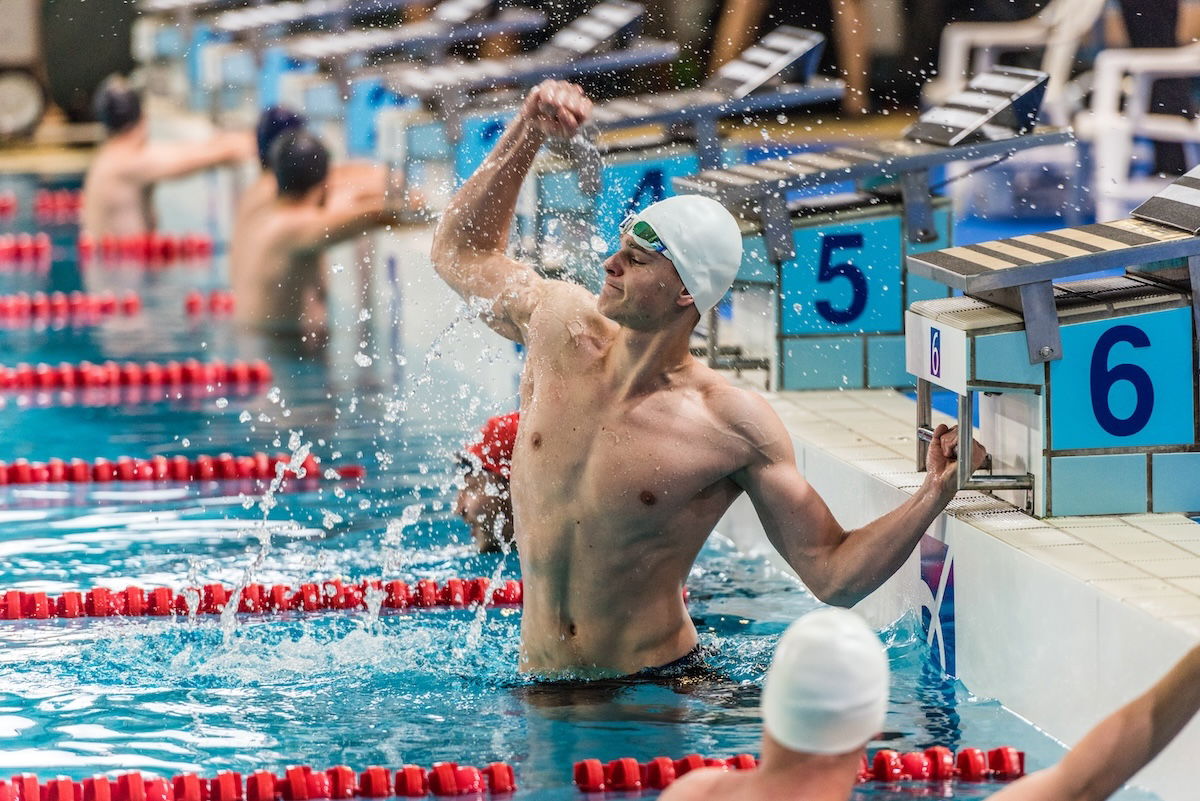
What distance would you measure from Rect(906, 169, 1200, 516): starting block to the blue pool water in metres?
0.57

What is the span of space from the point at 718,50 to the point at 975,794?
12.5 meters

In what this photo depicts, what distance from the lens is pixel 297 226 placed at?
8508 millimetres

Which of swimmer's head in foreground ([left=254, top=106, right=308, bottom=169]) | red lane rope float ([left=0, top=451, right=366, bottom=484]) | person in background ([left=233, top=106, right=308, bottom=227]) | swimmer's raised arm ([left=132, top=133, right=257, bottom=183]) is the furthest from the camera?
swimmer's raised arm ([left=132, top=133, right=257, bottom=183])

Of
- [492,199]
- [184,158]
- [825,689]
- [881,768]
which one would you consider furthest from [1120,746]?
[184,158]

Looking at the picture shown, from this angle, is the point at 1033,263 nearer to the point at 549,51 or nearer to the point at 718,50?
the point at 549,51

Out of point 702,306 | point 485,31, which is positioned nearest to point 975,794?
point 702,306

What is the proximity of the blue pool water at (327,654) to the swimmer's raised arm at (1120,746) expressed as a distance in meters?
1.24

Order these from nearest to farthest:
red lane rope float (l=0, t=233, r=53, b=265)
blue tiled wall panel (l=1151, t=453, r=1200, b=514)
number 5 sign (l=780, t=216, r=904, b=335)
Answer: blue tiled wall panel (l=1151, t=453, r=1200, b=514) < number 5 sign (l=780, t=216, r=904, b=335) < red lane rope float (l=0, t=233, r=53, b=265)

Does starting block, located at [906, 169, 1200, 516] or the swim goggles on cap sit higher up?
the swim goggles on cap

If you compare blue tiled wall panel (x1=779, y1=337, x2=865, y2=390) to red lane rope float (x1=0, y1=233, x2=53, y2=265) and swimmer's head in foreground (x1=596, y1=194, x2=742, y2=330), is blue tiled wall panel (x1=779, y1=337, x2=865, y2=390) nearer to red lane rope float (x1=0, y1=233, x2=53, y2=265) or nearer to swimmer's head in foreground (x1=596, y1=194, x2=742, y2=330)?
swimmer's head in foreground (x1=596, y1=194, x2=742, y2=330)

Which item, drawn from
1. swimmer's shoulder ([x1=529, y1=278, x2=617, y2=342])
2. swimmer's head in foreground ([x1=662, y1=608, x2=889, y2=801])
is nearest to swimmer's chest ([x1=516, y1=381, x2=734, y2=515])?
swimmer's shoulder ([x1=529, y1=278, x2=617, y2=342])

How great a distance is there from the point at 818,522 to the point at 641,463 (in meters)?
0.38

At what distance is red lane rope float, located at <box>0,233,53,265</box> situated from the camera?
11.8 metres

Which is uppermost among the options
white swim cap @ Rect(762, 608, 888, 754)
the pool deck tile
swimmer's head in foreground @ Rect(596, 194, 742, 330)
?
swimmer's head in foreground @ Rect(596, 194, 742, 330)
